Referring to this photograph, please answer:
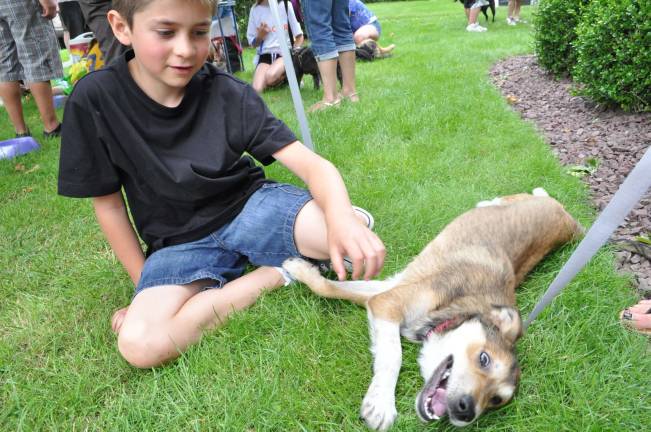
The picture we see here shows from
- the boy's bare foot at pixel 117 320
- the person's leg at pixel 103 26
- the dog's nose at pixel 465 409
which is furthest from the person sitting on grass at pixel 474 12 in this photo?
the dog's nose at pixel 465 409

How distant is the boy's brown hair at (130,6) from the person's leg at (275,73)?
5.37 m

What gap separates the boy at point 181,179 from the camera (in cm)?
208

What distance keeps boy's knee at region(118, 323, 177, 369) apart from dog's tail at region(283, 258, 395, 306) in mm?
705

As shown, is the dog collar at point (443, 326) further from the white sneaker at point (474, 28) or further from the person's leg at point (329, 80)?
the white sneaker at point (474, 28)

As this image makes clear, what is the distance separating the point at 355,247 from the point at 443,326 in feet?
2.09

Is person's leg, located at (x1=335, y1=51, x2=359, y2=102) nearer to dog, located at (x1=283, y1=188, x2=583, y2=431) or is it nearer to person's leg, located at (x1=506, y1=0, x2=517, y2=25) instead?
dog, located at (x1=283, y1=188, x2=583, y2=431)

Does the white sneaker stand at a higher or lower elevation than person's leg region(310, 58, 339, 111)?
lower

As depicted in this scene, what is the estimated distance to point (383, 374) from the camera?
192 cm

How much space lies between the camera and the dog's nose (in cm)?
172

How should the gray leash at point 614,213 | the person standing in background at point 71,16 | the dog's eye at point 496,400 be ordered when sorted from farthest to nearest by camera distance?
the person standing in background at point 71,16 → the dog's eye at point 496,400 → the gray leash at point 614,213

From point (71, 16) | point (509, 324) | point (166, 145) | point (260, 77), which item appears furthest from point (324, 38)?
point (71, 16)

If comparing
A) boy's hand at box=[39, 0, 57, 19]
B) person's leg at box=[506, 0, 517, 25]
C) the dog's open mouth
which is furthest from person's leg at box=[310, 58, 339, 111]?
person's leg at box=[506, 0, 517, 25]

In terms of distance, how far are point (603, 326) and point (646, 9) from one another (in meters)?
3.29

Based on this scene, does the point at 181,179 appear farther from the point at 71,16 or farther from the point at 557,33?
the point at 71,16
